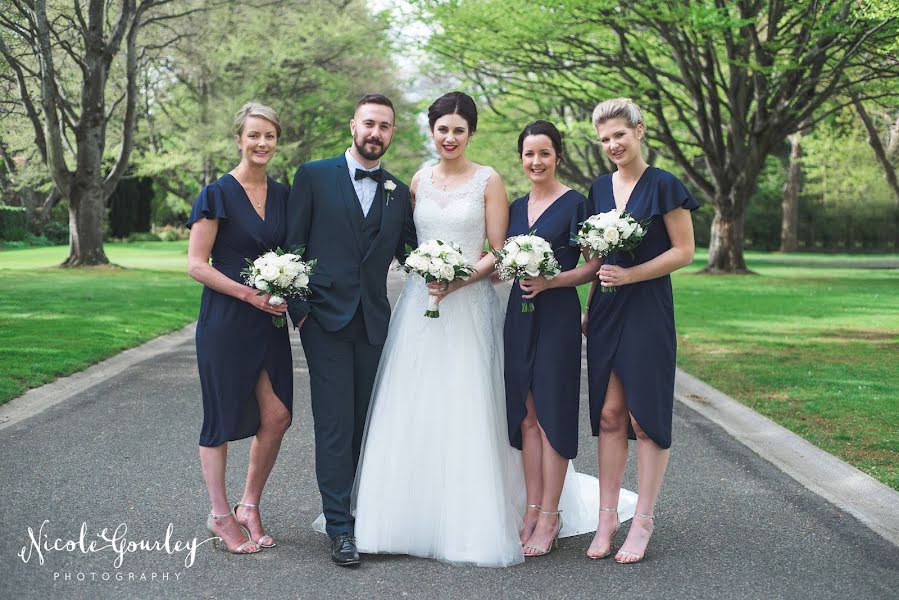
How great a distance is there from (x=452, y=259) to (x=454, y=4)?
65.1 feet

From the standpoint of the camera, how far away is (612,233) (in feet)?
15.0

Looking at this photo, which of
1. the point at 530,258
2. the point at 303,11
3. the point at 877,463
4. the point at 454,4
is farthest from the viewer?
the point at 303,11

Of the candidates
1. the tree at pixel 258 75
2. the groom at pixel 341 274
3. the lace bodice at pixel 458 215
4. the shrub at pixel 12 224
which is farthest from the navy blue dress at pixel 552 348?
the shrub at pixel 12 224

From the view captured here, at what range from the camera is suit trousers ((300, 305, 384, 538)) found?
4.87m

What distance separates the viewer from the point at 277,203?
5000 mm

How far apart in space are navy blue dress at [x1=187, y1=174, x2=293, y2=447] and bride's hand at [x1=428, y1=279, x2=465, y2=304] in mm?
861

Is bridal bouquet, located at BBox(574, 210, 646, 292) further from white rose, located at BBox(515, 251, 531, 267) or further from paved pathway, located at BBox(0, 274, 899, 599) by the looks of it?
paved pathway, located at BBox(0, 274, 899, 599)

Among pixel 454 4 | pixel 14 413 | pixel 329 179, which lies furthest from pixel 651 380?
pixel 454 4

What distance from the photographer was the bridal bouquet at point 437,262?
15.7 ft

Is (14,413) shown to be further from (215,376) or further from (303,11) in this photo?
(303,11)

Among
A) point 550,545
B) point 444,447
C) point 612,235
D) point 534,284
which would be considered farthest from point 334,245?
point 550,545

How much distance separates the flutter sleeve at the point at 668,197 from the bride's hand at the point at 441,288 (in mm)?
1115

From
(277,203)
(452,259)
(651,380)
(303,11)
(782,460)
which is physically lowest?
(782,460)

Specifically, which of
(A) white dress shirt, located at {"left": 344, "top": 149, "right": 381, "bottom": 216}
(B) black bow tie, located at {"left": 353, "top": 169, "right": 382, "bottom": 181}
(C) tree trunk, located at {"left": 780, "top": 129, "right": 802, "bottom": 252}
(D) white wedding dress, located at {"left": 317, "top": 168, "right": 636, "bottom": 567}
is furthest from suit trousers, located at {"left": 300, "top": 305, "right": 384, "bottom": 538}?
(C) tree trunk, located at {"left": 780, "top": 129, "right": 802, "bottom": 252}
